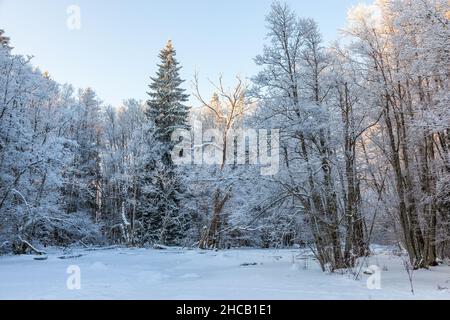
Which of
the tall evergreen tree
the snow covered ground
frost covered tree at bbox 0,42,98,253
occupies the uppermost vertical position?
the tall evergreen tree

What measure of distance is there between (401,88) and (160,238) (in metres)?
17.1

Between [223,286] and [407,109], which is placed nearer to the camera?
[223,286]

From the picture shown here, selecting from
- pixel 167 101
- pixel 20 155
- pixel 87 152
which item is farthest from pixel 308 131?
pixel 87 152

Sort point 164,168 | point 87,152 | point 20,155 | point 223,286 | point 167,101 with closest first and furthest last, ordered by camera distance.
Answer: point 223,286 → point 20,155 → point 164,168 → point 167,101 → point 87,152

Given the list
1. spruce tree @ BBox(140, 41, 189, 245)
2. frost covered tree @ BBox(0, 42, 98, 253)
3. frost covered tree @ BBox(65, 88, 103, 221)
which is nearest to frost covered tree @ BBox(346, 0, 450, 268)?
frost covered tree @ BBox(0, 42, 98, 253)

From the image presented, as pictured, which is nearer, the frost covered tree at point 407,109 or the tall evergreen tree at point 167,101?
the frost covered tree at point 407,109

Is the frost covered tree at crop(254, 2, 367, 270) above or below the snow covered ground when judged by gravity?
above

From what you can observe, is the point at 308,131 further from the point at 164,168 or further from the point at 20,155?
the point at 164,168

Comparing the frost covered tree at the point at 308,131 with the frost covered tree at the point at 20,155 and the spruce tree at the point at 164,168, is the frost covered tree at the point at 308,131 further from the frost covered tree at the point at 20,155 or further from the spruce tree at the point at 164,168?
the spruce tree at the point at 164,168

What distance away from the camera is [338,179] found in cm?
1230

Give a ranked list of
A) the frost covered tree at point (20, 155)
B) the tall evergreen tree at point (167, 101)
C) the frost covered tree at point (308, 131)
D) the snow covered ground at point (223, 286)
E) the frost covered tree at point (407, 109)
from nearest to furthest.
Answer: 1. the snow covered ground at point (223, 286)
2. the frost covered tree at point (308, 131)
3. the frost covered tree at point (407, 109)
4. the frost covered tree at point (20, 155)
5. the tall evergreen tree at point (167, 101)

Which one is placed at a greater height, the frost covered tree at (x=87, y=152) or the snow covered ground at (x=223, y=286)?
the frost covered tree at (x=87, y=152)

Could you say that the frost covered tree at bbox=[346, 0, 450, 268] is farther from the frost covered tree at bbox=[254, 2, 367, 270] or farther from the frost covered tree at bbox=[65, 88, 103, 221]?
the frost covered tree at bbox=[65, 88, 103, 221]

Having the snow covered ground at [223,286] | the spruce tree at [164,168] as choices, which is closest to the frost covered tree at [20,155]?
A: the snow covered ground at [223,286]
